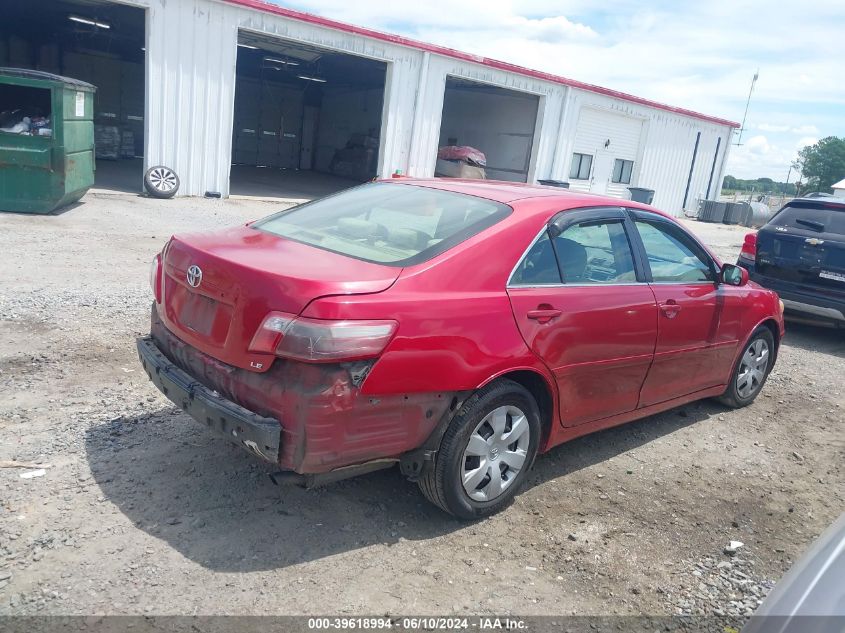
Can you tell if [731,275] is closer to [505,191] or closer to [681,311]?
[681,311]

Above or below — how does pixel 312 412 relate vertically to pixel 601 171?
below

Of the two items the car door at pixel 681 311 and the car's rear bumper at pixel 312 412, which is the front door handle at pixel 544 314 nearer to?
the car's rear bumper at pixel 312 412

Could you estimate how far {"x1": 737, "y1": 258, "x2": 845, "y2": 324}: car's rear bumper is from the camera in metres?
7.67

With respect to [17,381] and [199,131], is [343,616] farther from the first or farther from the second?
[199,131]

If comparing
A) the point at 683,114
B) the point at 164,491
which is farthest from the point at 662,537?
the point at 683,114

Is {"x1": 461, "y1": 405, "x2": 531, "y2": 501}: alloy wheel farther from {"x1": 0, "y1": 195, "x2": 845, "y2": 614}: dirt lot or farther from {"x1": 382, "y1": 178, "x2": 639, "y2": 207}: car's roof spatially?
{"x1": 382, "y1": 178, "x2": 639, "y2": 207}: car's roof

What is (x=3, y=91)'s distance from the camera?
11625mm

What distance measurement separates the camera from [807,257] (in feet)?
26.0

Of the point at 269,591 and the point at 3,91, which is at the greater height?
the point at 3,91

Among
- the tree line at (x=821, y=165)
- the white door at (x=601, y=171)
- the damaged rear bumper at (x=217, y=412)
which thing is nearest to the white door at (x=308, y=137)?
the white door at (x=601, y=171)

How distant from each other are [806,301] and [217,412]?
7176 mm

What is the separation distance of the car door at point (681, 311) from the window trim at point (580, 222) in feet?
0.26

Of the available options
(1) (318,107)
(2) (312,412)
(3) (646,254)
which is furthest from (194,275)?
(1) (318,107)

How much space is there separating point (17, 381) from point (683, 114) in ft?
83.6
